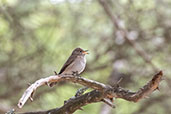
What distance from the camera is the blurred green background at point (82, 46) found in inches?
307

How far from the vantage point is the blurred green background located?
307 inches

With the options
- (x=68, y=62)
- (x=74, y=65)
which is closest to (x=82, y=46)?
(x=68, y=62)

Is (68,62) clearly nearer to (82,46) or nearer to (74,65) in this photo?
(74,65)

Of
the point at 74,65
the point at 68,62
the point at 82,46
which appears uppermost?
the point at 82,46

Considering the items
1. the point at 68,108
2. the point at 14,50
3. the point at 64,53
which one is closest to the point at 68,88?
the point at 64,53

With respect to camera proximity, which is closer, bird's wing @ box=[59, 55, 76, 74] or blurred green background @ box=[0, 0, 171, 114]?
bird's wing @ box=[59, 55, 76, 74]

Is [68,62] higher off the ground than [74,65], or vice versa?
[68,62]

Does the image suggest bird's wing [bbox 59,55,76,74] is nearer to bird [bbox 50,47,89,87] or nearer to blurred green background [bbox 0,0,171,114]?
bird [bbox 50,47,89,87]

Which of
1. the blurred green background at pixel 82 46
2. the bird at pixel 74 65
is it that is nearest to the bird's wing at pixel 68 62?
the bird at pixel 74 65

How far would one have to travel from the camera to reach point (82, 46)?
8500mm

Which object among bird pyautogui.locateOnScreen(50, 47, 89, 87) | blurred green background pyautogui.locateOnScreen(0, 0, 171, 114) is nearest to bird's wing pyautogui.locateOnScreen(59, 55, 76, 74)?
bird pyautogui.locateOnScreen(50, 47, 89, 87)

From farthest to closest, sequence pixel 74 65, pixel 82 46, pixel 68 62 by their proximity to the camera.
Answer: pixel 82 46
pixel 68 62
pixel 74 65

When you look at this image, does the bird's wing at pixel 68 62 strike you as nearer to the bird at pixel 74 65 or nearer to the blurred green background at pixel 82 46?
the bird at pixel 74 65

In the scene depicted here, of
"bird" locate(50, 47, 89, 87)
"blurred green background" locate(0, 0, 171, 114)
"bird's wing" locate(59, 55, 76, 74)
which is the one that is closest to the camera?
"bird" locate(50, 47, 89, 87)
